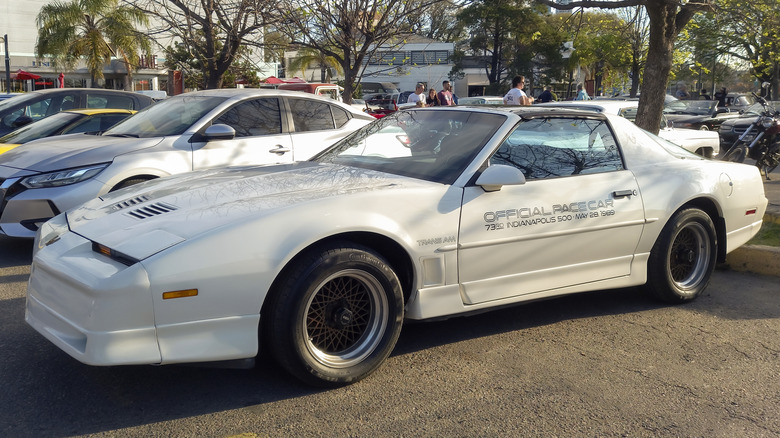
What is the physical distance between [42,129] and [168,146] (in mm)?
3067

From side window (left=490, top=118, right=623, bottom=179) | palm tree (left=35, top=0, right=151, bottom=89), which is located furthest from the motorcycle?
palm tree (left=35, top=0, right=151, bottom=89)

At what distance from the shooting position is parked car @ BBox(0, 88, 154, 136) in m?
10.3

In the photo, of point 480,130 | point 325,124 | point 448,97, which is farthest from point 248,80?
point 480,130

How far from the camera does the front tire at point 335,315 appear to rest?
3393mm

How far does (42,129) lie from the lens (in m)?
8.70

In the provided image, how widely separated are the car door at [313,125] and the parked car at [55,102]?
429 centimetres

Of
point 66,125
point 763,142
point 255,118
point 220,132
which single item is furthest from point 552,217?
point 763,142

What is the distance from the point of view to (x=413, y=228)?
3.81 m

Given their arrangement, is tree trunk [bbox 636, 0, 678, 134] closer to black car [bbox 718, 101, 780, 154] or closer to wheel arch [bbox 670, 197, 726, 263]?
wheel arch [bbox 670, 197, 726, 263]

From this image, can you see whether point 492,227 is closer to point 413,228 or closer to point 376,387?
point 413,228

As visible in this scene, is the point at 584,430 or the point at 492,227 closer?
the point at 584,430

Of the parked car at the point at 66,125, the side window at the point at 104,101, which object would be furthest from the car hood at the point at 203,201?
the side window at the point at 104,101

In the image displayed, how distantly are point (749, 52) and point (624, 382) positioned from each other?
3657 cm

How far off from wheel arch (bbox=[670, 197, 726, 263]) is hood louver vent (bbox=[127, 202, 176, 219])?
12.3 ft
